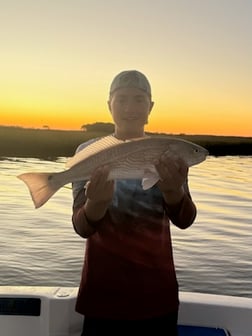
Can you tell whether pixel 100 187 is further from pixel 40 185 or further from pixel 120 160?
pixel 40 185

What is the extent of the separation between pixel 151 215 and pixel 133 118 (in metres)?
0.49

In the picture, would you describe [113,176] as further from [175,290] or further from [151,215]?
[175,290]

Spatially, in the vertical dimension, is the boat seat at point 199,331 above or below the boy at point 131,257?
below

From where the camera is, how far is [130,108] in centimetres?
271

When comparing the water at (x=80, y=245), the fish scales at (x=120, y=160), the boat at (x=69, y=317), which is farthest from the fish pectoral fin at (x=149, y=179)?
the water at (x=80, y=245)

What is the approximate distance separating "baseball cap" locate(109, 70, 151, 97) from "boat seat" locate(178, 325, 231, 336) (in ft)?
6.15

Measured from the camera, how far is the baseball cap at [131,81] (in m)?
2.76

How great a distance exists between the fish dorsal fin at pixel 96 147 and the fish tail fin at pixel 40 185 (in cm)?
12

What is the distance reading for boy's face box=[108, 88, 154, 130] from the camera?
2.71 metres

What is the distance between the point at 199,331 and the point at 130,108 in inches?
75.4

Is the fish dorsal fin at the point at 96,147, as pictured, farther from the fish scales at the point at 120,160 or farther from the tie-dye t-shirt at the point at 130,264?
the tie-dye t-shirt at the point at 130,264

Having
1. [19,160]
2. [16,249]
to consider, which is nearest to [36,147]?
[19,160]

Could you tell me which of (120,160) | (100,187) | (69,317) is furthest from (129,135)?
(69,317)

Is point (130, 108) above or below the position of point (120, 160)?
above
